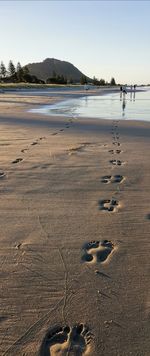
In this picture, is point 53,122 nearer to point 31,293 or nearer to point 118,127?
point 118,127

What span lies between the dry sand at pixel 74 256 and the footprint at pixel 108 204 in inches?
0.5

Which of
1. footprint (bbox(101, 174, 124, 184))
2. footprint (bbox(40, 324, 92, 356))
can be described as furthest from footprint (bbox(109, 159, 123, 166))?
footprint (bbox(40, 324, 92, 356))

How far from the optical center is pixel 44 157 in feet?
25.6

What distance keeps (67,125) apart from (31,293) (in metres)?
10.8

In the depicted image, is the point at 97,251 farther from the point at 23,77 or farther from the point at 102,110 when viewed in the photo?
the point at 23,77

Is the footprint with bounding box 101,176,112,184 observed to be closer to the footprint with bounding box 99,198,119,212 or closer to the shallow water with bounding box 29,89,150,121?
the footprint with bounding box 99,198,119,212

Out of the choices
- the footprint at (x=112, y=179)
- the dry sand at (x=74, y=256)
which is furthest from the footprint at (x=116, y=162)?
the footprint at (x=112, y=179)

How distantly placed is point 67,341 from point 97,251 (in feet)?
4.10

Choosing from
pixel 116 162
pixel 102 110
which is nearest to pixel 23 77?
pixel 102 110

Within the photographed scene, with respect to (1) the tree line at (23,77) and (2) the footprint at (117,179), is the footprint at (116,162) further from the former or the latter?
(1) the tree line at (23,77)

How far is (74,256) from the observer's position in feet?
12.1

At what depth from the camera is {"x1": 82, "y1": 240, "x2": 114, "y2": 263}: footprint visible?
3.65 m

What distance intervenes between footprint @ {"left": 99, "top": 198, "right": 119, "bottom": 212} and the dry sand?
0.04 feet

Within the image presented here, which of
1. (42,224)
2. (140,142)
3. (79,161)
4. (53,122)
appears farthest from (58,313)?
(53,122)
